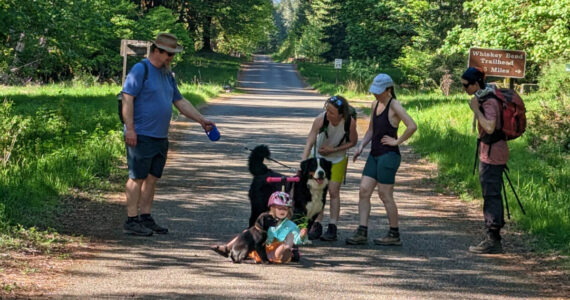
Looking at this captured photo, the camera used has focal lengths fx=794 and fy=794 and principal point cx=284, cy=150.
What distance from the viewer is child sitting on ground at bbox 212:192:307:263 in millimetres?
7160

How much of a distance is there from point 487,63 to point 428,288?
521 inches

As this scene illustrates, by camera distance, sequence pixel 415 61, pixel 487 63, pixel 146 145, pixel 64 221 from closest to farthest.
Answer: pixel 146 145, pixel 64 221, pixel 487 63, pixel 415 61

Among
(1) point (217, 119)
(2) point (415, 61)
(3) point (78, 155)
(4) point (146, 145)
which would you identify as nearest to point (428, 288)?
(4) point (146, 145)

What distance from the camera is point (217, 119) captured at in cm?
2408

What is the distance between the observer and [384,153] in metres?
8.21

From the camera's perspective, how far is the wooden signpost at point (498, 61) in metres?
18.8

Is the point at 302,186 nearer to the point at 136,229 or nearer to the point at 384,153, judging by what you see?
the point at 384,153

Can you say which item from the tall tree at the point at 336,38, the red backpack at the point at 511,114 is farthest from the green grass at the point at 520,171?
the tall tree at the point at 336,38

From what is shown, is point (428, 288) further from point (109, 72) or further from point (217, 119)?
point (109, 72)

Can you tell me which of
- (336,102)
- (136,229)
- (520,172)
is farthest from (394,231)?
(520,172)

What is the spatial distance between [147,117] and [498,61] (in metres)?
12.7

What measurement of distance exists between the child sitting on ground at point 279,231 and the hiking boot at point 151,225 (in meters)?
1.57

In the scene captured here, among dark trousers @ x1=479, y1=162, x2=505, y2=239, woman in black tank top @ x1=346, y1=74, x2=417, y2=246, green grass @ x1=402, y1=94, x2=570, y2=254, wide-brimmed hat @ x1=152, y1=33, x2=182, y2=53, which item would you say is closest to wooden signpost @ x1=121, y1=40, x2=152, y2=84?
green grass @ x1=402, y1=94, x2=570, y2=254

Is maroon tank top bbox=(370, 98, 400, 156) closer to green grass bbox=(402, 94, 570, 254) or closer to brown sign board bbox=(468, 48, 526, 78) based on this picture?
green grass bbox=(402, 94, 570, 254)
